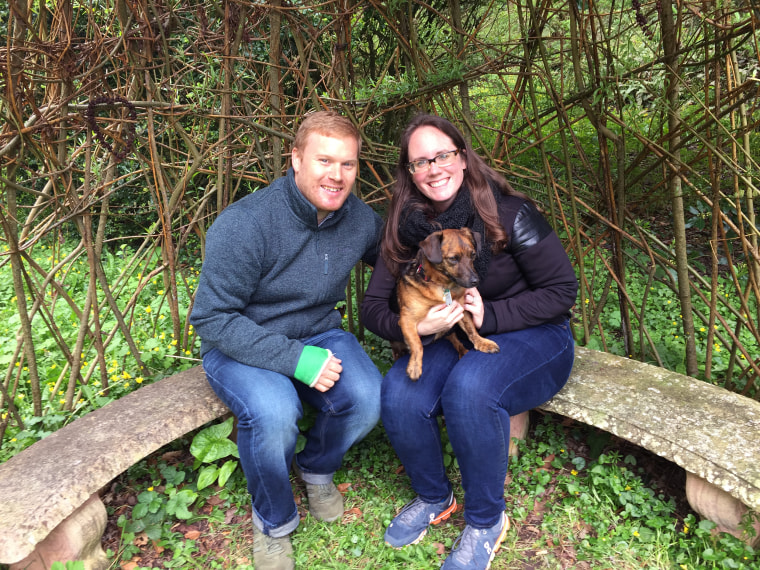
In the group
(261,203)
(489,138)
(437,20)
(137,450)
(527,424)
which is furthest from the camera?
(489,138)

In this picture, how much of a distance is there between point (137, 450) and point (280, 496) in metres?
0.67

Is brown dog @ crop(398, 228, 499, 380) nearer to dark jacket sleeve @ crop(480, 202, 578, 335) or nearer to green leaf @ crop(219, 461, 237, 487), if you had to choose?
dark jacket sleeve @ crop(480, 202, 578, 335)

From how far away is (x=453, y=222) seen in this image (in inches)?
101

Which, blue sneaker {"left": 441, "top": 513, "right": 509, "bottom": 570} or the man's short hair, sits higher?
the man's short hair

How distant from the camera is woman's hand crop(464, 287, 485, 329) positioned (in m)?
2.59

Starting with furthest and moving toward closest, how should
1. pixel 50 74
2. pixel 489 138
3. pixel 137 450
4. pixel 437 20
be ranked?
pixel 489 138
pixel 437 20
pixel 50 74
pixel 137 450

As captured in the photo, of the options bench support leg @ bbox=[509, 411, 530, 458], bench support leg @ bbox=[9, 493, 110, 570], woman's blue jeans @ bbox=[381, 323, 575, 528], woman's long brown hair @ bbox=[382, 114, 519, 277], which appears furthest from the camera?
bench support leg @ bbox=[509, 411, 530, 458]

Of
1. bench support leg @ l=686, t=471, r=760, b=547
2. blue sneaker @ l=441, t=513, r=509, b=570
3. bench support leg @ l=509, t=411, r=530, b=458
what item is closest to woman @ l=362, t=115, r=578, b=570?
blue sneaker @ l=441, t=513, r=509, b=570

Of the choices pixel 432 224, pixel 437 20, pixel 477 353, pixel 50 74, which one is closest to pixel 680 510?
pixel 477 353

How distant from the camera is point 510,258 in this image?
101 inches

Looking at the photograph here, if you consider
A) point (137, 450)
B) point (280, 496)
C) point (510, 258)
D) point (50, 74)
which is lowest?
point (280, 496)

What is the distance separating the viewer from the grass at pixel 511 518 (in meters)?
2.38

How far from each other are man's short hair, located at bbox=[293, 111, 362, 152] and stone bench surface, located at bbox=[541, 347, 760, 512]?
166 centimetres

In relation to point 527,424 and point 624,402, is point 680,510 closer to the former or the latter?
point 624,402
